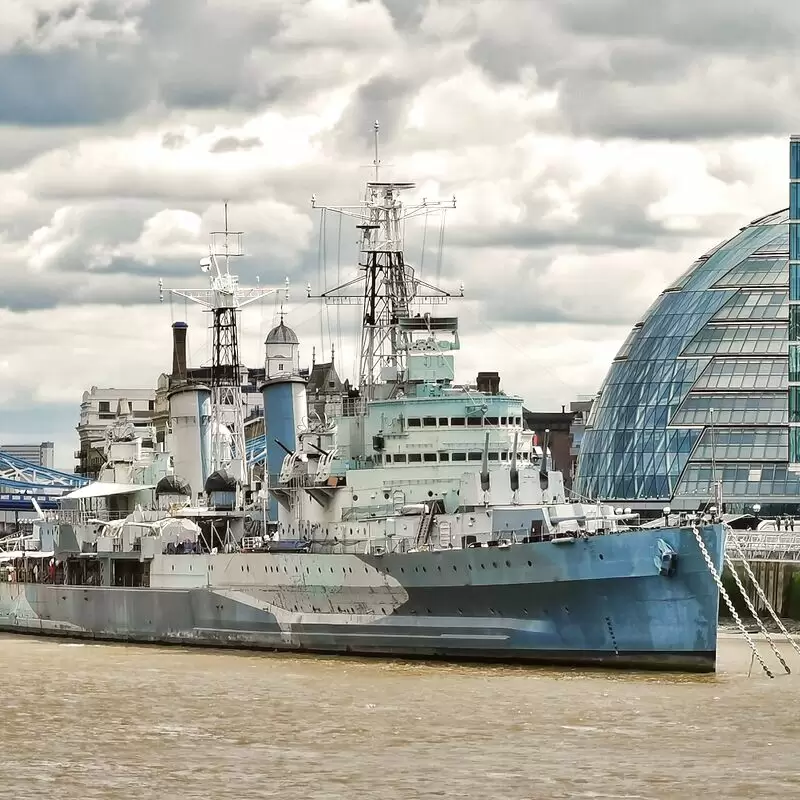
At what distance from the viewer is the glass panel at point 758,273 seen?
121812 mm

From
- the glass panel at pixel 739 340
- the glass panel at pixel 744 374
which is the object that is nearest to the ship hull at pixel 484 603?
the glass panel at pixel 744 374

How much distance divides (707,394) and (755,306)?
6374 millimetres

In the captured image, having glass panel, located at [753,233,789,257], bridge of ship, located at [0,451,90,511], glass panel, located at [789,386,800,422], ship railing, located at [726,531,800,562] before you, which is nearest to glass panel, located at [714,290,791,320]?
glass panel, located at [753,233,789,257]

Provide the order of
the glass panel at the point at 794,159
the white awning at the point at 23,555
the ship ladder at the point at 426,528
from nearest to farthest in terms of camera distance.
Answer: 1. the ship ladder at the point at 426,528
2. the white awning at the point at 23,555
3. the glass panel at the point at 794,159

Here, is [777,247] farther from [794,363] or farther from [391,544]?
[391,544]

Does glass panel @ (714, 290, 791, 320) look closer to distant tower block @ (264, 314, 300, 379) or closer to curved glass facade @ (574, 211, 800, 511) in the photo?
curved glass facade @ (574, 211, 800, 511)

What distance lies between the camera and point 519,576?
2073 inches

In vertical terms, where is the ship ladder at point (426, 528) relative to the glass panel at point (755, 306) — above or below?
below

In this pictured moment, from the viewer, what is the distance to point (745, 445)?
115875mm

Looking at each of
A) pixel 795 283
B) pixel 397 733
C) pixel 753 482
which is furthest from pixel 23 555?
pixel 753 482

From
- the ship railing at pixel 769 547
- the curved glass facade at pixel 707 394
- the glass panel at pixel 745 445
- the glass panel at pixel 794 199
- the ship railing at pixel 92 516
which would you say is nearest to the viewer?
the ship railing at pixel 769 547

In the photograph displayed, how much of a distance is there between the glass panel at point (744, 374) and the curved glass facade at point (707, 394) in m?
0.06

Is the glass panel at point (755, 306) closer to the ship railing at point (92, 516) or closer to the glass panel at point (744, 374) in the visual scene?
the glass panel at point (744, 374)

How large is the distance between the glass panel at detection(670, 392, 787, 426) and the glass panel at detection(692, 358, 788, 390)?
550 mm
